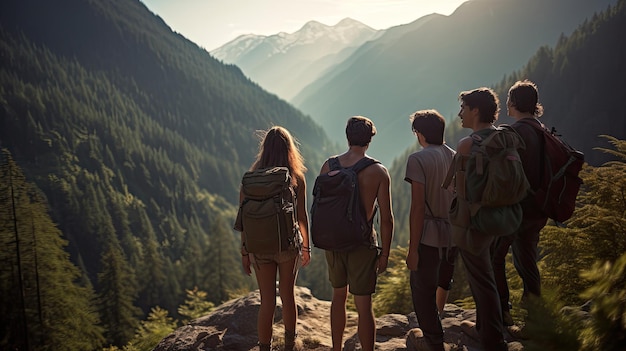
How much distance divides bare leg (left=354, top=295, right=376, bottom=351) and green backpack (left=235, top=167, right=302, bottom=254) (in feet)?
3.16

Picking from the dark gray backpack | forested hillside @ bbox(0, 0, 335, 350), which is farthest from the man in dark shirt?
forested hillside @ bbox(0, 0, 335, 350)

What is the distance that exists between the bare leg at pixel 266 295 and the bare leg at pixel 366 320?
3.38 feet

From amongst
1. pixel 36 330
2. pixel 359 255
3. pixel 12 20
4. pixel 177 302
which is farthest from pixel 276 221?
pixel 12 20

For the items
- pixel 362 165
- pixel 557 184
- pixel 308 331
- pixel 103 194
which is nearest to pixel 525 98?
pixel 557 184

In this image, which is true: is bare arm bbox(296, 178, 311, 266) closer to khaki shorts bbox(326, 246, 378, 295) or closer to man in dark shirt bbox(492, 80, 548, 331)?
khaki shorts bbox(326, 246, 378, 295)

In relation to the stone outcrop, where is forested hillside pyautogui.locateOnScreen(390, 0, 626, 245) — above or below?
above

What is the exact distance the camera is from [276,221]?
15.0 feet

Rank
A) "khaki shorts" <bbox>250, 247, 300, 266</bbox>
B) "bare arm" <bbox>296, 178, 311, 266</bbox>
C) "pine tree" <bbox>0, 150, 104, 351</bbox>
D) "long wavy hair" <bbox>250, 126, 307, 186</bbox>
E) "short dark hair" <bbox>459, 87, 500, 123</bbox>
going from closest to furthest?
"short dark hair" <bbox>459, 87, 500, 123</bbox>, "khaki shorts" <bbox>250, 247, 300, 266</bbox>, "long wavy hair" <bbox>250, 126, 307, 186</bbox>, "bare arm" <bbox>296, 178, 311, 266</bbox>, "pine tree" <bbox>0, 150, 104, 351</bbox>

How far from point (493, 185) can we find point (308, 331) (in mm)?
4607

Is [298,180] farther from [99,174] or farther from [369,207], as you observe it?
[99,174]

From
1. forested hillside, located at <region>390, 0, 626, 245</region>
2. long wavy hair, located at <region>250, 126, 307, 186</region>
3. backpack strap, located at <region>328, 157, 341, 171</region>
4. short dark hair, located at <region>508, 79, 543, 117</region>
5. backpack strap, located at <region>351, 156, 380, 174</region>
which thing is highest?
forested hillside, located at <region>390, 0, 626, 245</region>

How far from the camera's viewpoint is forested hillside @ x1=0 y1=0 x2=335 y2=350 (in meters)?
26.6

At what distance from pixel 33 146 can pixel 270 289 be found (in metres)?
150

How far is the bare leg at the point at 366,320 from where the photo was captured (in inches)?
173
